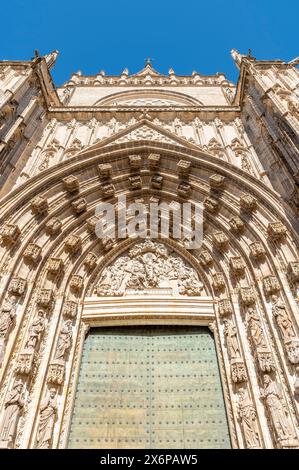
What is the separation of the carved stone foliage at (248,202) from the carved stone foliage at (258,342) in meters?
2.40

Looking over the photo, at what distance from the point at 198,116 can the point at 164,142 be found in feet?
9.25

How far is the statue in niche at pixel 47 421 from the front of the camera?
5297mm

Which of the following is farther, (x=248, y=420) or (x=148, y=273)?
(x=148, y=273)

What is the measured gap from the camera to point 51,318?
6965mm

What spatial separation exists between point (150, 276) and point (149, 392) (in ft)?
9.02

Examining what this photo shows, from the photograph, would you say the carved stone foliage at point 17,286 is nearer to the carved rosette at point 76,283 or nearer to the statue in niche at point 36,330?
the statue in niche at point 36,330

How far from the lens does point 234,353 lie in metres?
6.43

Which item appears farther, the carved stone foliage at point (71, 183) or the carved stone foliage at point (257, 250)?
the carved stone foliage at point (71, 183)

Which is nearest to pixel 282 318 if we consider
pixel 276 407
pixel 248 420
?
pixel 276 407

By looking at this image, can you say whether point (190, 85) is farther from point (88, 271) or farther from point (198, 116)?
point (88, 271)

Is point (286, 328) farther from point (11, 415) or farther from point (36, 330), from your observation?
point (11, 415)

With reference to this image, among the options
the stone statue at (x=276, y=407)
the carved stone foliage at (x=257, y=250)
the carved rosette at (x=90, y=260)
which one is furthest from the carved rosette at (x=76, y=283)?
the stone statue at (x=276, y=407)

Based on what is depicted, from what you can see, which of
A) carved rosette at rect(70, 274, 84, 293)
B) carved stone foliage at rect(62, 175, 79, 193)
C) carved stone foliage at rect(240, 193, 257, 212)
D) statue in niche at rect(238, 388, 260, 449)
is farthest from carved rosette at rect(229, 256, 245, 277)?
carved stone foliage at rect(62, 175, 79, 193)

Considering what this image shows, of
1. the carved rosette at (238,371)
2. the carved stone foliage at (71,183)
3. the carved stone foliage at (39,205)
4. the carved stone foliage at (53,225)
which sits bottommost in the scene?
the carved rosette at (238,371)
